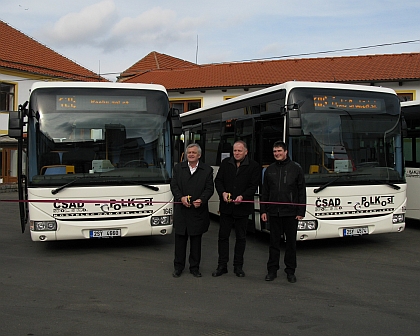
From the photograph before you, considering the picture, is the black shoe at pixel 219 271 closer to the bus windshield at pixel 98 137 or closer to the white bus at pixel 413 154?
the bus windshield at pixel 98 137

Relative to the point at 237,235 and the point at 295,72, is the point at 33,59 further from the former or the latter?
the point at 237,235

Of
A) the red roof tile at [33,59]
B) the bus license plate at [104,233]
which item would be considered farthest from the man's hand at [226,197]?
the red roof tile at [33,59]

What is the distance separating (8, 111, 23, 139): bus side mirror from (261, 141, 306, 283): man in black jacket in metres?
4.19

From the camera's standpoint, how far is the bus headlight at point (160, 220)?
9055 millimetres

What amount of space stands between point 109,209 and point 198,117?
215 inches

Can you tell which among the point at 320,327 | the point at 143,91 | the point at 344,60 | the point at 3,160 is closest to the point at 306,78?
the point at 344,60

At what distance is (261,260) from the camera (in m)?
8.62

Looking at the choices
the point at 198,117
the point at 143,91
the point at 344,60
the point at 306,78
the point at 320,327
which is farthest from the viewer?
the point at 344,60

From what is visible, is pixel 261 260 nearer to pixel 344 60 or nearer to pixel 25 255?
pixel 25 255

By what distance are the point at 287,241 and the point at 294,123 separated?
2164mm

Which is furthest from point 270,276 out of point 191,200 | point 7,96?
point 7,96

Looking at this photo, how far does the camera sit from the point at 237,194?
7.29 m

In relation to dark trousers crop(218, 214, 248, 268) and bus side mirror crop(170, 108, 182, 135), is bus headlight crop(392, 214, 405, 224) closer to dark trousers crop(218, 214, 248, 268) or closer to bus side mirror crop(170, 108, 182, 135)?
dark trousers crop(218, 214, 248, 268)

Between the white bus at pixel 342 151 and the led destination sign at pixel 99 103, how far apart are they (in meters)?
2.41
